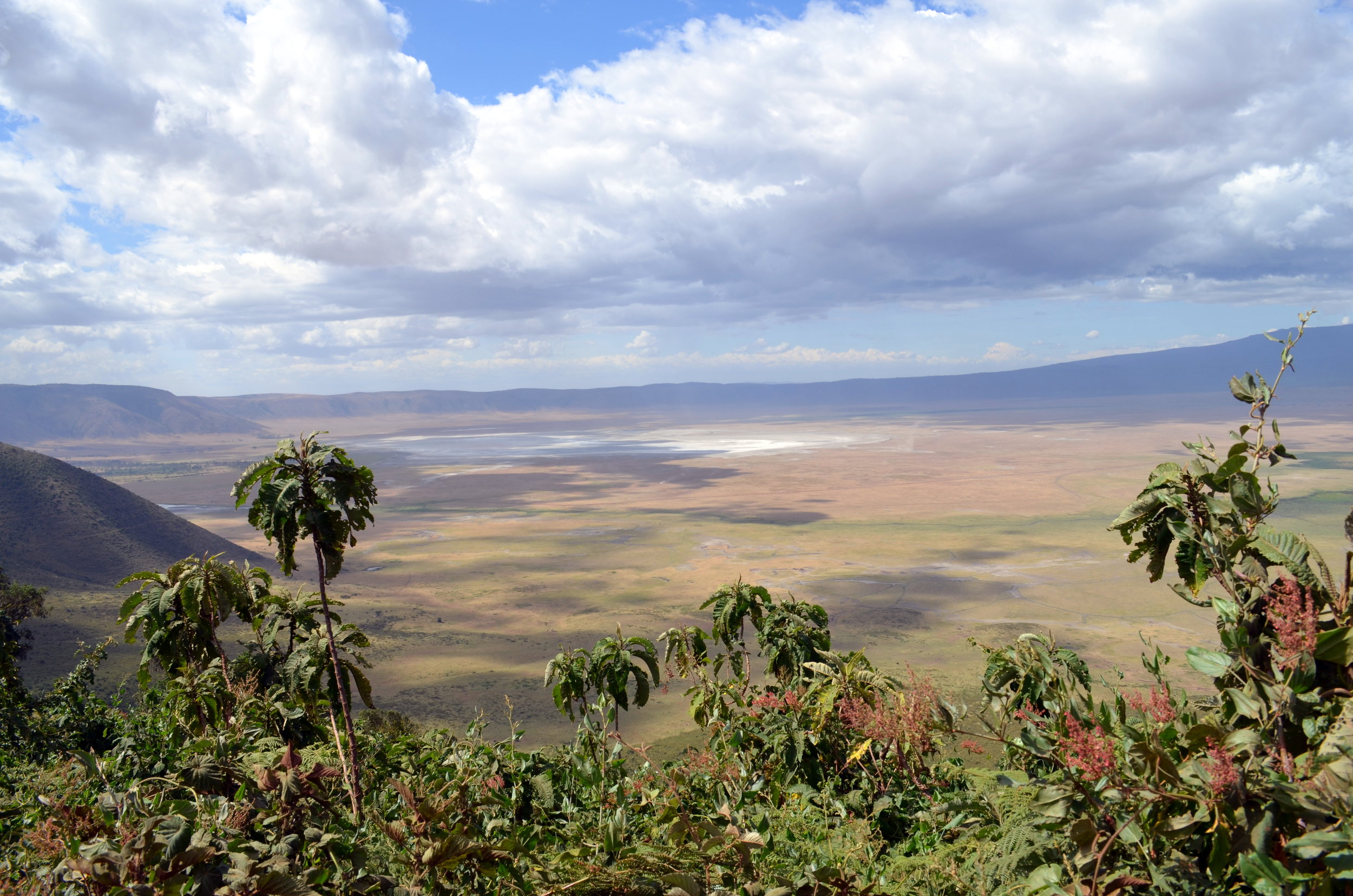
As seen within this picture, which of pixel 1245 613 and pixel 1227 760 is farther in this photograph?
pixel 1245 613

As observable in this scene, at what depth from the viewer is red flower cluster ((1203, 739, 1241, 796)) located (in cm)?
155

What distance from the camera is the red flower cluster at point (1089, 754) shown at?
63.7 inches

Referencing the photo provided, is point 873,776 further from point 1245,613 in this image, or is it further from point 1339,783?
point 1339,783

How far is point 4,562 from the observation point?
3625cm

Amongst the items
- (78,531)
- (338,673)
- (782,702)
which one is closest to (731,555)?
(78,531)

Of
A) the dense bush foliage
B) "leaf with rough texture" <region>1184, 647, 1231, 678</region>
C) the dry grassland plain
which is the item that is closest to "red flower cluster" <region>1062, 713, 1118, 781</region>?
the dense bush foliage

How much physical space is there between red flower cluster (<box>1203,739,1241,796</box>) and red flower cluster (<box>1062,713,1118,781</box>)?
0.59 ft

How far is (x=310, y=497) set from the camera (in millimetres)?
4613

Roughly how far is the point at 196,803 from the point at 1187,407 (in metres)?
235

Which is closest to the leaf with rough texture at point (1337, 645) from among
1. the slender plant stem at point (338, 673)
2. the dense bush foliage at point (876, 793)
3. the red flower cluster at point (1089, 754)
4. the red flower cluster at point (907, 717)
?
the dense bush foliage at point (876, 793)

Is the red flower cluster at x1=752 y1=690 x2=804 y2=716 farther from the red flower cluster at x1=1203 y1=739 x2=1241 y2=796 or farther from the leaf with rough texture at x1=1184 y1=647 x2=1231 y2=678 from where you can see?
the red flower cluster at x1=1203 y1=739 x2=1241 y2=796

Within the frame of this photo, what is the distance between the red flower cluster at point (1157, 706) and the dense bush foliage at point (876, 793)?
0.01m

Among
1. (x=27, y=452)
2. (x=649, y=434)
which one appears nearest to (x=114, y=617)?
(x=27, y=452)

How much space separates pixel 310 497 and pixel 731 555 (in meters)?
44.5
